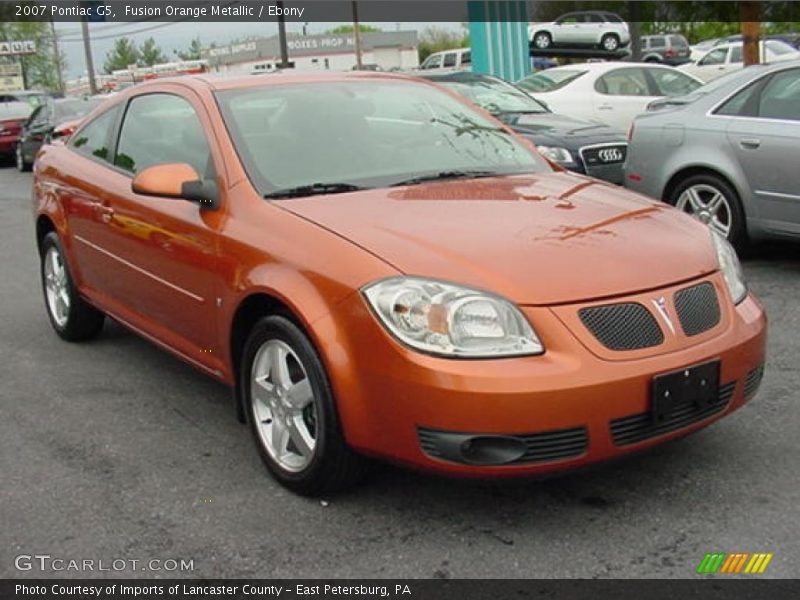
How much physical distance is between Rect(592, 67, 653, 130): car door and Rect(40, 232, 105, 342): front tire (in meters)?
8.02

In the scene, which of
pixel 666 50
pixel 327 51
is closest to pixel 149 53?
pixel 327 51

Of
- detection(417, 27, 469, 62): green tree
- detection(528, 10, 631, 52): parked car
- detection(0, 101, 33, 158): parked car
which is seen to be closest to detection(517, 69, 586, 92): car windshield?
detection(0, 101, 33, 158): parked car

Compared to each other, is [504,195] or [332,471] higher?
[504,195]

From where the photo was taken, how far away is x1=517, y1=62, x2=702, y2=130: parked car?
11984 mm

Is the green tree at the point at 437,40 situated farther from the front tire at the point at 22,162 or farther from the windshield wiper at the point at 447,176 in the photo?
the windshield wiper at the point at 447,176

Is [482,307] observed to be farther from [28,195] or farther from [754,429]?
[28,195]

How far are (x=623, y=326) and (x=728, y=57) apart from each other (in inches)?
1075

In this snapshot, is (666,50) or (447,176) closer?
(447,176)

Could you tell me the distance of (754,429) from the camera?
381cm

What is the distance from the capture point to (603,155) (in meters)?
8.61

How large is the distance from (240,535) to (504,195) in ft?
5.42

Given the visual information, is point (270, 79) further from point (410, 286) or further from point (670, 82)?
point (670, 82)
